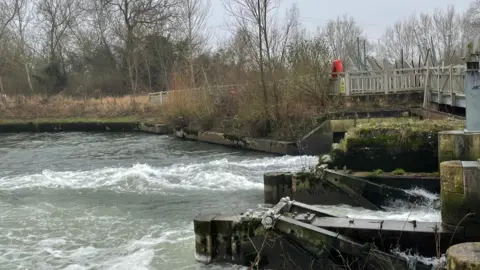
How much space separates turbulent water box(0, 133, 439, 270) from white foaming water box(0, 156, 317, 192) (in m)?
Result: 0.03

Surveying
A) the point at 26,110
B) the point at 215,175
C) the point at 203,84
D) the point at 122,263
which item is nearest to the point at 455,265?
the point at 122,263

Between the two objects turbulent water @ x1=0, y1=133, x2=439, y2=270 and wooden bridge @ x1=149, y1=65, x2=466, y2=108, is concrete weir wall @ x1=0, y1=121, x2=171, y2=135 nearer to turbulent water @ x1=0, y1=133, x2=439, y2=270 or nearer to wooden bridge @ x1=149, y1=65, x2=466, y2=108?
turbulent water @ x1=0, y1=133, x2=439, y2=270

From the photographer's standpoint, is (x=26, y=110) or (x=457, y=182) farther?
(x=26, y=110)

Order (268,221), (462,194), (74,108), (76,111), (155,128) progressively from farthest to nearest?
(74,108) → (76,111) → (155,128) → (268,221) → (462,194)

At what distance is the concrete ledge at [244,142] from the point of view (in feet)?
71.6

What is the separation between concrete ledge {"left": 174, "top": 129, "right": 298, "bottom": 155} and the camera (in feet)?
71.6

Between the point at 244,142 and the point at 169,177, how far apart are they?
777 cm

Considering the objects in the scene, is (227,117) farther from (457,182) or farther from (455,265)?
(455,265)

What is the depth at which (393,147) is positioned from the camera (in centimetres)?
1279

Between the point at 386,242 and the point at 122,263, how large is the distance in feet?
15.9

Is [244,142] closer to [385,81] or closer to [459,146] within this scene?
[385,81]

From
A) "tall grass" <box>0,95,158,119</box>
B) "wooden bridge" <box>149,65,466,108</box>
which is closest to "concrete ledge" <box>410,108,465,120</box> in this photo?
"wooden bridge" <box>149,65,466,108</box>

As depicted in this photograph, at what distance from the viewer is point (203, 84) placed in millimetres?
30156

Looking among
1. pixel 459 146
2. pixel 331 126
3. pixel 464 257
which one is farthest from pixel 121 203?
pixel 464 257
